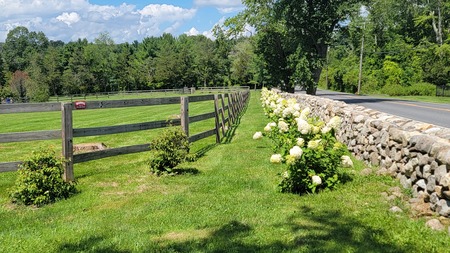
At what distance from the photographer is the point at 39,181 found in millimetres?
5457

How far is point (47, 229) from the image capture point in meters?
4.53

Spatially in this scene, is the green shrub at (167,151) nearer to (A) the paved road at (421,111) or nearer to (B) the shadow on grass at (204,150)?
(B) the shadow on grass at (204,150)

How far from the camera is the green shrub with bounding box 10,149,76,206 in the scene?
5.42 metres

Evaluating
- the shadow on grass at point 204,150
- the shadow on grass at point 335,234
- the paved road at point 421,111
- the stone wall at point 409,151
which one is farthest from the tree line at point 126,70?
the shadow on grass at point 335,234

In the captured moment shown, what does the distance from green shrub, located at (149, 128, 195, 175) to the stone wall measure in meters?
3.41

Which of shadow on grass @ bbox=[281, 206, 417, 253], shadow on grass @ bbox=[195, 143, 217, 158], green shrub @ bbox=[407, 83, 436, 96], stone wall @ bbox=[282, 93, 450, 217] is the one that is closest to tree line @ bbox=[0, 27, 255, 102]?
green shrub @ bbox=[407, 83, 436, 96]

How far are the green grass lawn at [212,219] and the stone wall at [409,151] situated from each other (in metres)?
0.35

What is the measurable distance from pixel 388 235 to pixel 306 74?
23636 millimetres

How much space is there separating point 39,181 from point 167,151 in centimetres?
217

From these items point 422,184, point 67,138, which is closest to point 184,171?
point 67,138

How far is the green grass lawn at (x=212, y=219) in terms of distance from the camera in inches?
157

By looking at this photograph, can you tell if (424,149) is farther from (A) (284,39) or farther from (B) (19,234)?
(A) (284,39)

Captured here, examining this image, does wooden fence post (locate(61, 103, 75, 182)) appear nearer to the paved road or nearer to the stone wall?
the stone wall

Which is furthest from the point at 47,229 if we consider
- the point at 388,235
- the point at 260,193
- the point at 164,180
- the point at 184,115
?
the point at 184,115
